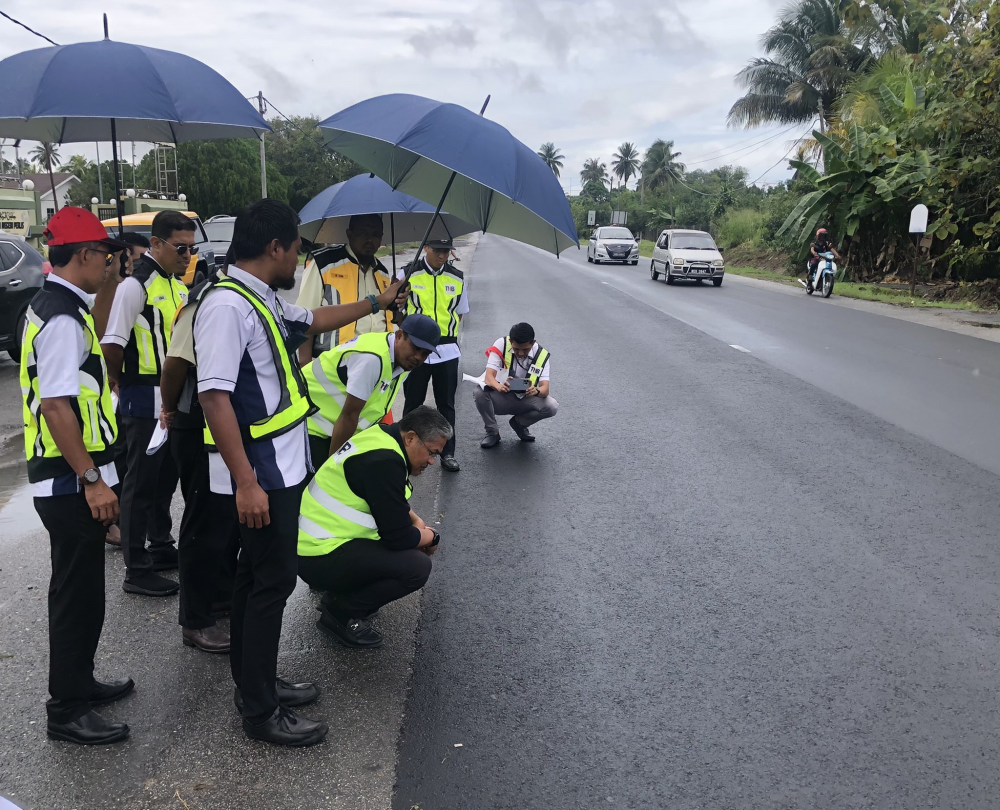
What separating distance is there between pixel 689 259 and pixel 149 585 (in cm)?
2313

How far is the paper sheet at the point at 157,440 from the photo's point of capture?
15.5 feet

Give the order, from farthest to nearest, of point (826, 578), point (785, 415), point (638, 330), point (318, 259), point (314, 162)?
point (314, 162) → point (638, 330) → point (785, 415) → point (318, 259) → point (826, 578)

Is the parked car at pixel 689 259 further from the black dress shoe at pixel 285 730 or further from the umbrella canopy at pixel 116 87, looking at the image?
the black dress shoe at pixel 285 730

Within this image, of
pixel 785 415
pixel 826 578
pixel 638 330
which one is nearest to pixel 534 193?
pixel 826 578

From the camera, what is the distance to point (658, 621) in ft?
14.6

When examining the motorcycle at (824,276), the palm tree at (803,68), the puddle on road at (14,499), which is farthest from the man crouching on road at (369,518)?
the palm tree at (803,68)

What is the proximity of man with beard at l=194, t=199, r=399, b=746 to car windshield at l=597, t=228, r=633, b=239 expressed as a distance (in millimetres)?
35925

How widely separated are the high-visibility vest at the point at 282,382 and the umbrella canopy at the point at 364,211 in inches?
120

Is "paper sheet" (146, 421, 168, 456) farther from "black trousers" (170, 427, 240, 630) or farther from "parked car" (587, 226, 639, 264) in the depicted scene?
"parked car" (587, 226, 639, 264)

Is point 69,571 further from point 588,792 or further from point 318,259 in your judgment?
point 318,259

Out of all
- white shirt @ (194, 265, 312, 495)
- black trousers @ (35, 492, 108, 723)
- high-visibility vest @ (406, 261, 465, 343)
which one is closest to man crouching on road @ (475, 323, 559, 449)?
high-visibility vest @ (406, 261, 465, 343)

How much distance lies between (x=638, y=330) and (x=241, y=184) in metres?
35.5

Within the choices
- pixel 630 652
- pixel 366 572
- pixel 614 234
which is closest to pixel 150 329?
pixel 366 572

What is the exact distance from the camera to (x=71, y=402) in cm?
320
